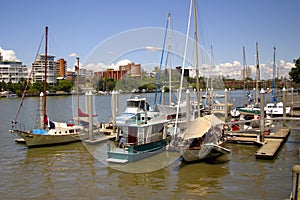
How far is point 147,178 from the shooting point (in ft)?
58.5

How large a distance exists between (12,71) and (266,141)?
573 ft

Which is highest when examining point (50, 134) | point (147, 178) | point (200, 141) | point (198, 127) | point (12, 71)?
point (12, 71)

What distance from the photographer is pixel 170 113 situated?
89.7 feet

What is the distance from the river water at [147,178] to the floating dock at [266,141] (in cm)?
50

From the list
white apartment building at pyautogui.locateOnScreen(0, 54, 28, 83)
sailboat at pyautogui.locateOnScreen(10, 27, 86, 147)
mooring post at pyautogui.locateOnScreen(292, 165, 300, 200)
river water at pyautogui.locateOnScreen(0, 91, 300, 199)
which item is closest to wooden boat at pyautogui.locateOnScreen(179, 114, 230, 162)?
river water at pyautogui.locateOnScreen(0, 91, 300, 199)

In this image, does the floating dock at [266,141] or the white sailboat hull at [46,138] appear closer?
the floating dock at [266,141]

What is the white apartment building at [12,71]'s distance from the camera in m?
175

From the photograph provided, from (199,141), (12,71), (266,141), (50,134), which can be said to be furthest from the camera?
(12,71)

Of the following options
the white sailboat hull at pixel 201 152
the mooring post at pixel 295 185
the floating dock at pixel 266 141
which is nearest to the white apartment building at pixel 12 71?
the floating dock at pixel 266 141

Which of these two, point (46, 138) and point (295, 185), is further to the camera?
point (46, 138)

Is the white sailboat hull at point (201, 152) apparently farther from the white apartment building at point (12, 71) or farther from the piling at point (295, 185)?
the white apartment building at point (12, 71)

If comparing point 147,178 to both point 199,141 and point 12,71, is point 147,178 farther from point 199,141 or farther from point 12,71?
point 12,71

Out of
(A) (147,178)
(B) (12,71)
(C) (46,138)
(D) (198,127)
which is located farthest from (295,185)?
(B) (12,71)

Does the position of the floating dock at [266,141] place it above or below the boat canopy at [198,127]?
below
